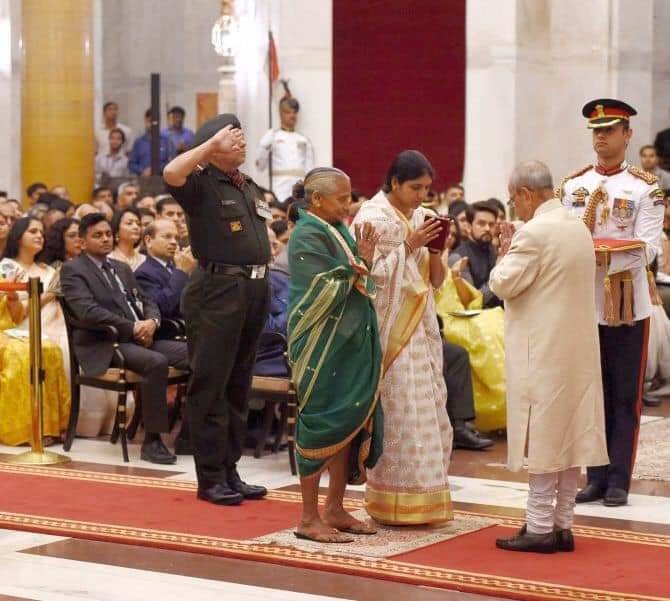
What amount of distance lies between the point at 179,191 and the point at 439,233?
1418mm

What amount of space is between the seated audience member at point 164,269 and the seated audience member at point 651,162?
7.16 meters

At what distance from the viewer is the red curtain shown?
16719mm

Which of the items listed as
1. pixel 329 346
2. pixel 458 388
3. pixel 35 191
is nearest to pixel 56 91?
pixel 35 191

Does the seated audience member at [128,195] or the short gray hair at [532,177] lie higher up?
the short gray hair at [532,177]

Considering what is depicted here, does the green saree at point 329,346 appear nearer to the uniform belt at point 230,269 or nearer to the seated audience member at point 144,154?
the uniform belt at point 230,269

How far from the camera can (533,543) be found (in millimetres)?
7309

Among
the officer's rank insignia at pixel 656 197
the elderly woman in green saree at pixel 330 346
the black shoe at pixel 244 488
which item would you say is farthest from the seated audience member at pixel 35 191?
the elderly woman in green saree at pixel 330 346

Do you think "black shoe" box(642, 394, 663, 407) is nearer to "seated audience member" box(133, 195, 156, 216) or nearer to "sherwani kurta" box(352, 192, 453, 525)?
"seated audience member" box(133, 195, 156, 216)

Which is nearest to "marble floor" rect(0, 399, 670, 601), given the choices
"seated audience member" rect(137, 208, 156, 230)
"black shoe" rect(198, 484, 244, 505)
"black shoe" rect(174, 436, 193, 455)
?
"black shoe" rect(198, 484, 244, 505)

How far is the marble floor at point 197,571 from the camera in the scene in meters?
6.63

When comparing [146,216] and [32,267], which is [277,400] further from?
[146,216]

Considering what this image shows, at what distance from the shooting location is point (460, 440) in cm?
1041

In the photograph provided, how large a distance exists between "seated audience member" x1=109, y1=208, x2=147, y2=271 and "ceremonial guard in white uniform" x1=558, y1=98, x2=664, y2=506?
3.69m

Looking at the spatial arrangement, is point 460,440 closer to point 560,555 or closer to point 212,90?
point 560,555
